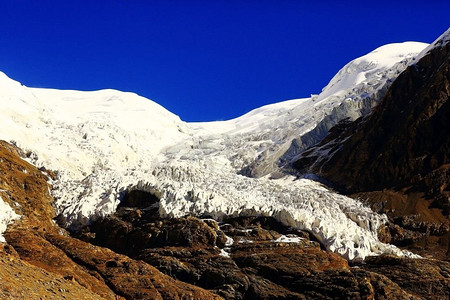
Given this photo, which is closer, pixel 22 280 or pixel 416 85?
pixel 22 280

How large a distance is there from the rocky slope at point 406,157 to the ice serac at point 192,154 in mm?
4926

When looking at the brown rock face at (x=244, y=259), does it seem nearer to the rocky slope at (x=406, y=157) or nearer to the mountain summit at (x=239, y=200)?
the mountain summit at (x=239, y=200)

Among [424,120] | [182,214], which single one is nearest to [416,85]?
[424,120]

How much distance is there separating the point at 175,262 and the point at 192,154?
7665 cm

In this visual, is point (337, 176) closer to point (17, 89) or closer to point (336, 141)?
point (336, 141)

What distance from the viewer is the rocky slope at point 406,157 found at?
79312 mm

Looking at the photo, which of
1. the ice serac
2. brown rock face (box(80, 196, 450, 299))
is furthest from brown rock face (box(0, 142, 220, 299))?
the ice serac

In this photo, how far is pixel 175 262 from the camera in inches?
2233

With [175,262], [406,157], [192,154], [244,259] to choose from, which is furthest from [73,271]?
[192,154]

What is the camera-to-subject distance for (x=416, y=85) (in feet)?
362

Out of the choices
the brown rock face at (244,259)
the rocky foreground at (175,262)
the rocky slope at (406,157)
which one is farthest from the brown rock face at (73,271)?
the rocky slope at (406,157)

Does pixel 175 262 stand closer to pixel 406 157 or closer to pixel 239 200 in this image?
pixel 239 200

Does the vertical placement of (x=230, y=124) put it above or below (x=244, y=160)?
above

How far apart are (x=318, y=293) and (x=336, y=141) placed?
66005mm
